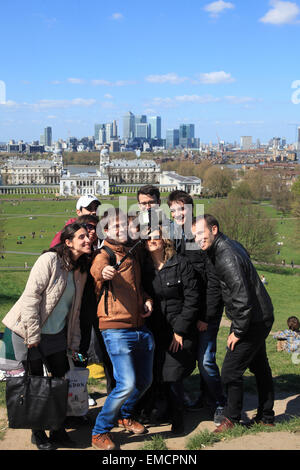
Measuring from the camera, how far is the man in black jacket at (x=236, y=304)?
419 cm

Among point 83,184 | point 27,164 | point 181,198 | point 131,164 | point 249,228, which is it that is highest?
point 27,164

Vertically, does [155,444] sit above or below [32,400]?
below

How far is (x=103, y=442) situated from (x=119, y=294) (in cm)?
118

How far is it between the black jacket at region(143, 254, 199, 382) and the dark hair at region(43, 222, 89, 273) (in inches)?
20.7

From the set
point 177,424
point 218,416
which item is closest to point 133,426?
point 177,424

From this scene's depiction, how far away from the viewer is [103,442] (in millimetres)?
4141

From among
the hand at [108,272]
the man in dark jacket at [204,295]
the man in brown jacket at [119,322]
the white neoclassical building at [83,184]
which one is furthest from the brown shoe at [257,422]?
the white neoclassical building at [83,184]

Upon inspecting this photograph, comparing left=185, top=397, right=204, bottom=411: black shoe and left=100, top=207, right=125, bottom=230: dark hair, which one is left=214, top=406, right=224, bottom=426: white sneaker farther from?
left=100, top=207, right=125, bottom=230: dark hair

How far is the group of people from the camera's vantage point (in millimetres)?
4141

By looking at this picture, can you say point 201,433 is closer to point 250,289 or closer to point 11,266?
point 250,289

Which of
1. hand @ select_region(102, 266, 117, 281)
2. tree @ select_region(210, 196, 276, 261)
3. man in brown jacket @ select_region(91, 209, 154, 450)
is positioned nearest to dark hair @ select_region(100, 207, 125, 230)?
man in brown jacket @ select_region(91, 209, 154, 450)

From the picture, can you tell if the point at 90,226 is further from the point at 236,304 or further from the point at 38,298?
the point at 236,304

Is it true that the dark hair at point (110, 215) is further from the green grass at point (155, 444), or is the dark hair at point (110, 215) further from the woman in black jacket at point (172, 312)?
the green grass at point (155, 444)
